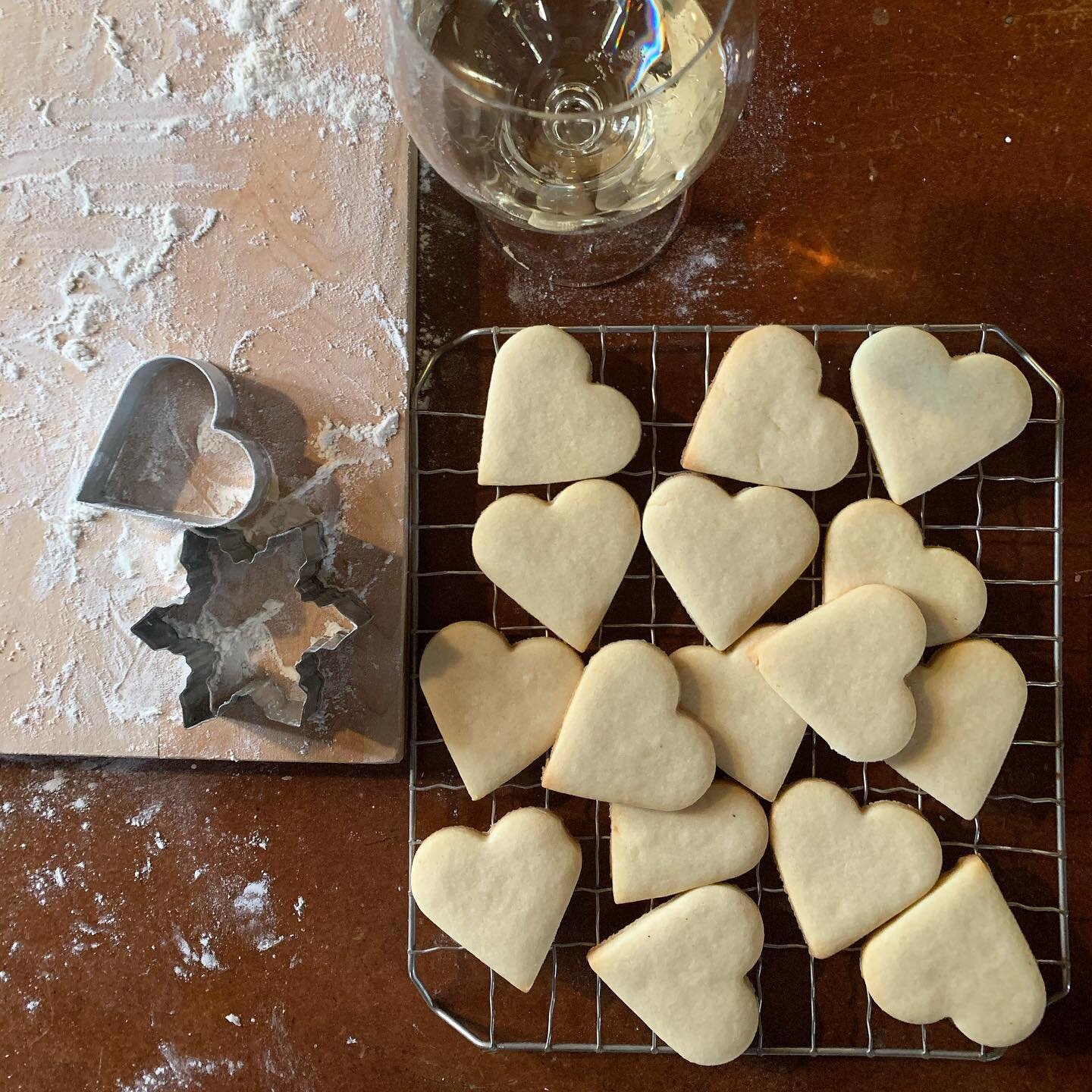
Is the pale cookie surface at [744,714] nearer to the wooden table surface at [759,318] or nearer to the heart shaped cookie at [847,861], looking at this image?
the heart shaped cookie at [847,861]

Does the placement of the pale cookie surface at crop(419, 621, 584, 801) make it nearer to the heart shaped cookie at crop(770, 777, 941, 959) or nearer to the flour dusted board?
the flour dusted board

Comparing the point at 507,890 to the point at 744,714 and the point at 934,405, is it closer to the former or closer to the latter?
the point at 744,714

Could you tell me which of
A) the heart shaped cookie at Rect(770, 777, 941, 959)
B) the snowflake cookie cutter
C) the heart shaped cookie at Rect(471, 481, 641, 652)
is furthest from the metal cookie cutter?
the heart shaped cookie at Rect(770, 777, 941, 959)

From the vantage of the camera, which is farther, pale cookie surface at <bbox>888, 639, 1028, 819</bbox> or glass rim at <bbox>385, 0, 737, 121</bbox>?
pale cookie surface at <bbox>888, 639, 1028, 819</bbox>

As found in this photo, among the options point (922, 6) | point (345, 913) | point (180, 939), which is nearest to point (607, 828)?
point (345, 913)

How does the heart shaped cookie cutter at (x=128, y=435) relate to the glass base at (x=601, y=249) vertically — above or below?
below

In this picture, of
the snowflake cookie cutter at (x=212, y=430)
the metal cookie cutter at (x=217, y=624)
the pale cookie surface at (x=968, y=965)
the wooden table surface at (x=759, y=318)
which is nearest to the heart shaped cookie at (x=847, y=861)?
the pale cookie surface at (x=968, y=965)

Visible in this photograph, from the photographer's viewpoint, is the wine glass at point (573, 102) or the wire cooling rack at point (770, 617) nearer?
the wine glass at point (573, 102)
